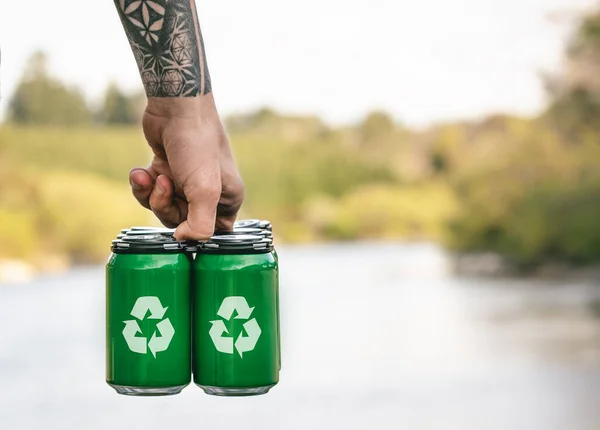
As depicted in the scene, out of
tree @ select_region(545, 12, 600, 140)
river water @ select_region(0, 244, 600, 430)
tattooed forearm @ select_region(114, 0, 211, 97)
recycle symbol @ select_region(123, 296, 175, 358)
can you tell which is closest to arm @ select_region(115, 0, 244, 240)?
tattooed forearm @ select_region(114, 0, 211, 97)

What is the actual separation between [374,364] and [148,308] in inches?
372

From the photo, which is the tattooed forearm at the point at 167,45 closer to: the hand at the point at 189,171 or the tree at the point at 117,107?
the hand at the point at 189,171

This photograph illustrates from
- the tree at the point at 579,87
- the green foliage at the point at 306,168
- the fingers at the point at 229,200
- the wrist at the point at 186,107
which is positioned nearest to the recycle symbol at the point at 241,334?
the fingers at the point at 229,200

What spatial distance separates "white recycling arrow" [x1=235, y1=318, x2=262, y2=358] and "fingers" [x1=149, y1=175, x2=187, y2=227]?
0.18 meters

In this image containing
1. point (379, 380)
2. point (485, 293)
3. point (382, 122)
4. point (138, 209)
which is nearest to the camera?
point (379, 380)

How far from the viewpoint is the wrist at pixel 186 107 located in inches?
58.6

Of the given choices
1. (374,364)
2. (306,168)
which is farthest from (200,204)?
(306,168)

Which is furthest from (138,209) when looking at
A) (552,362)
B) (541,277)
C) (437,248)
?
(552,362)

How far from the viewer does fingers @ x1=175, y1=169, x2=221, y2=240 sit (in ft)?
4.71

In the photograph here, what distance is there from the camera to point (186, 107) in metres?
1.49

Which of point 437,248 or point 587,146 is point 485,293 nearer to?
point 587,146

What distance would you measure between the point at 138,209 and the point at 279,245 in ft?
15.8

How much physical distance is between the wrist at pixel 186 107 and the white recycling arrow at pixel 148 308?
0.25 metres

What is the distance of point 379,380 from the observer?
32.8 ft
